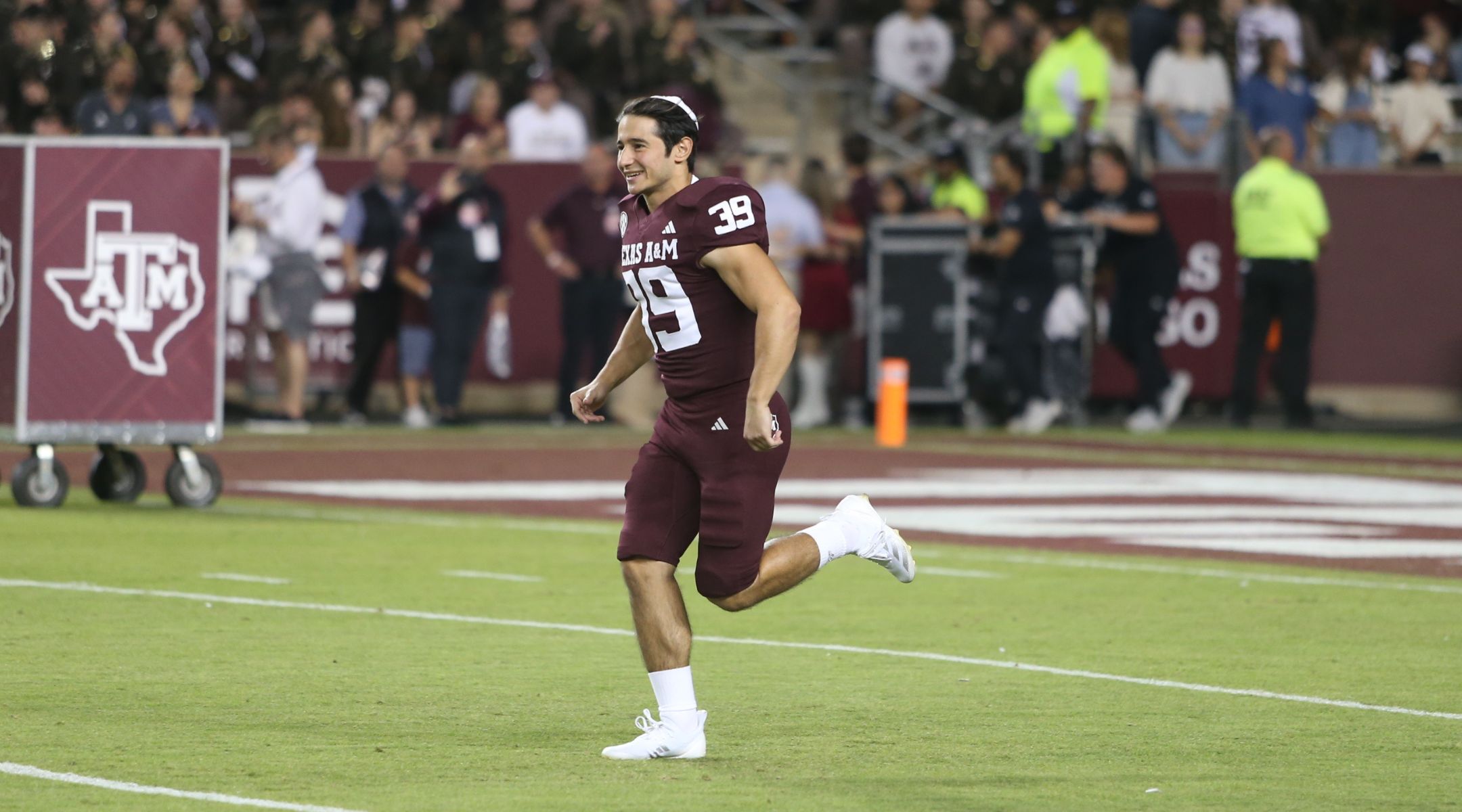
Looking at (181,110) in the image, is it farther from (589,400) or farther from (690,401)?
(690,401)

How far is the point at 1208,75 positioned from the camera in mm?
23719

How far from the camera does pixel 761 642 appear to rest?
984 cm

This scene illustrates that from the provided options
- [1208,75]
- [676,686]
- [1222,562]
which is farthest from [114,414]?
[1208,75]

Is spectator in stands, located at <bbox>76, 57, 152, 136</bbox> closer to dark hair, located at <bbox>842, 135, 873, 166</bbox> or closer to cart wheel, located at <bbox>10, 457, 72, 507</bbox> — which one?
dark hair, located at <bbox>842, 135, 873, 166</bbox>

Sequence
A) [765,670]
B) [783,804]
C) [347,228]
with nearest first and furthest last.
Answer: [783,804] < [765,670] < [347,228]

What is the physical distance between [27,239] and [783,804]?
8708 millimetres

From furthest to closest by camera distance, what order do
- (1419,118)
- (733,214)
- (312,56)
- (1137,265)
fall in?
1. (1419,118)
2. (312,56)
3. (1137,265)
4. (733,214)

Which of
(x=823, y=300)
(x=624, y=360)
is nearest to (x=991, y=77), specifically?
(x=823, y=300)

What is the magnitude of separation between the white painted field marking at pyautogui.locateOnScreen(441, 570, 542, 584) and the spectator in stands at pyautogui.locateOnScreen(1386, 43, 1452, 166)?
14710 mm

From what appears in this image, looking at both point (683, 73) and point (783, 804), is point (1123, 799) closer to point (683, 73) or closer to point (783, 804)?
point (783, 804)

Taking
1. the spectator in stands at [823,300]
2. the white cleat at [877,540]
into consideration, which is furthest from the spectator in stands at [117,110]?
the white cleat at [877,540]

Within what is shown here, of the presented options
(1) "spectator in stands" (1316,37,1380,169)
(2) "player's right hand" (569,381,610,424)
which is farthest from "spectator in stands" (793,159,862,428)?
(2) "player's right hand" (569,381,610,424)

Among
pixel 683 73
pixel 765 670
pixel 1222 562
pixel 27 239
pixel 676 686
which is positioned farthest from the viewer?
pixel 683 73

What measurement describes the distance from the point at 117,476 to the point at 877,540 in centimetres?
778
